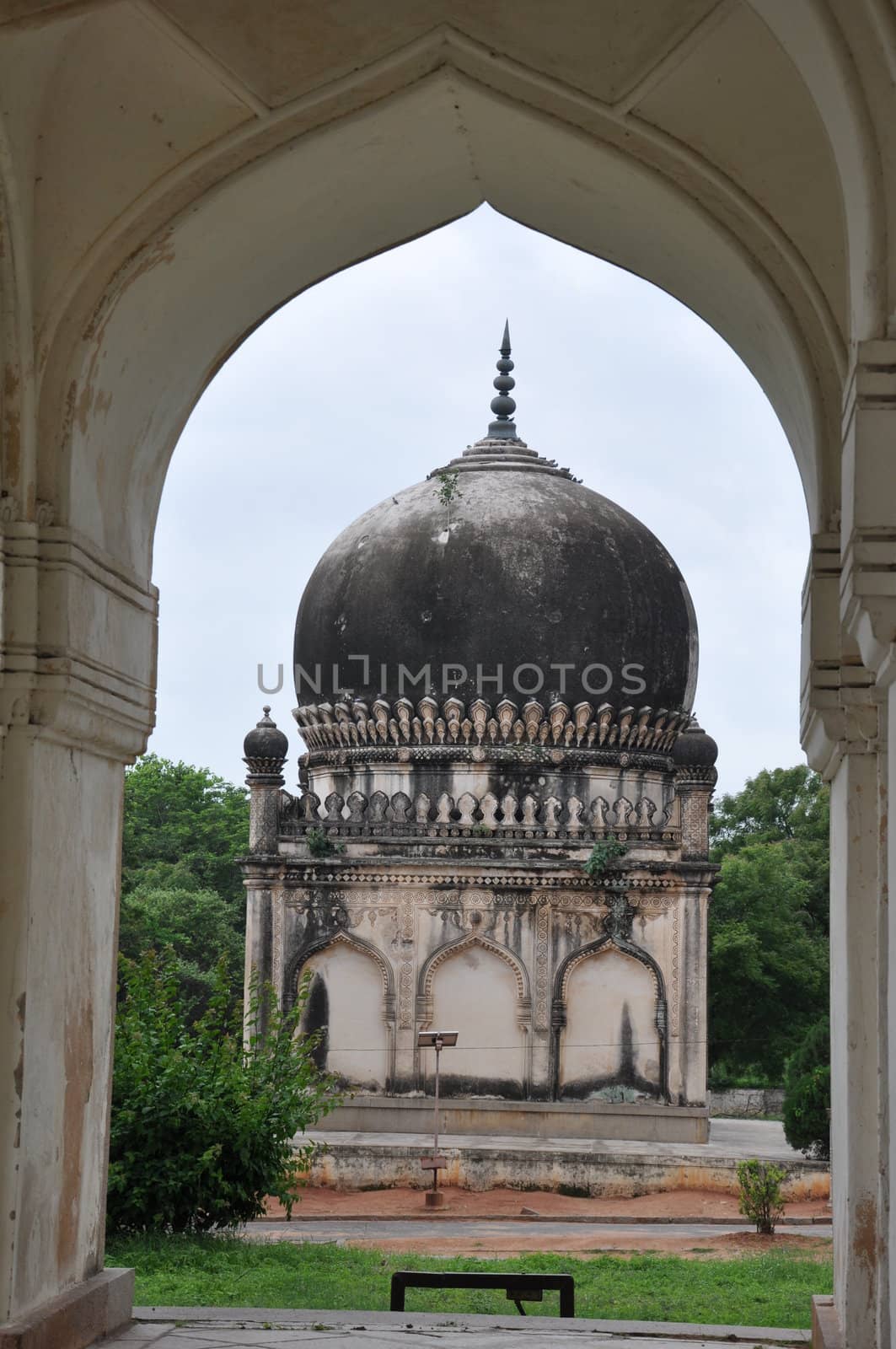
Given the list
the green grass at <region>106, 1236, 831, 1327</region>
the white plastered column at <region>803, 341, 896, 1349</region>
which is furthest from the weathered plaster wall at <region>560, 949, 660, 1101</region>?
the white plastered column at <region>803, 341, 896, 1349</region>

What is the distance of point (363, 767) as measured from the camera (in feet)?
65.1

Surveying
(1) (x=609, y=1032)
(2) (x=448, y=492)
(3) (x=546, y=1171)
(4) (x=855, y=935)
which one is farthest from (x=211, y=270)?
(2) (x=448, y=492)

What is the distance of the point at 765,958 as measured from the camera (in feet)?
84.4

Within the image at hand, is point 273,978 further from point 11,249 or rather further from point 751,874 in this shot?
point 11,249

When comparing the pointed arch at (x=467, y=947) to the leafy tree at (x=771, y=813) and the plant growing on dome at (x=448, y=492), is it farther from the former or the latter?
the leafy tree at (x=771, y=813)

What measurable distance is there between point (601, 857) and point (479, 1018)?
212cm

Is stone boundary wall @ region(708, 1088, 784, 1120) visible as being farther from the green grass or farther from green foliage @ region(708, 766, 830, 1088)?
the green grass

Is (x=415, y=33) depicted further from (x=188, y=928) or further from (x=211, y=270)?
(x=188, y=928)

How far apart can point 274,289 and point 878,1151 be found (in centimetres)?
308

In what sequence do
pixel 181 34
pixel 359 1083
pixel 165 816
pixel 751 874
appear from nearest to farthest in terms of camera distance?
pixel 181 34 → pixel 359 1083 → pixel 751 874 → pixel 165 816

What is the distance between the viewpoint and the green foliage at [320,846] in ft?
60.9

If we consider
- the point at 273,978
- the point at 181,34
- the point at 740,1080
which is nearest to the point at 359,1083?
the point at 273,978

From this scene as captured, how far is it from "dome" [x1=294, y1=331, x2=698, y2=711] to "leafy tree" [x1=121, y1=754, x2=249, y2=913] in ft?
34.8

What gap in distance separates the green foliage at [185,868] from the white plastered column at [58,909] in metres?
20.2
